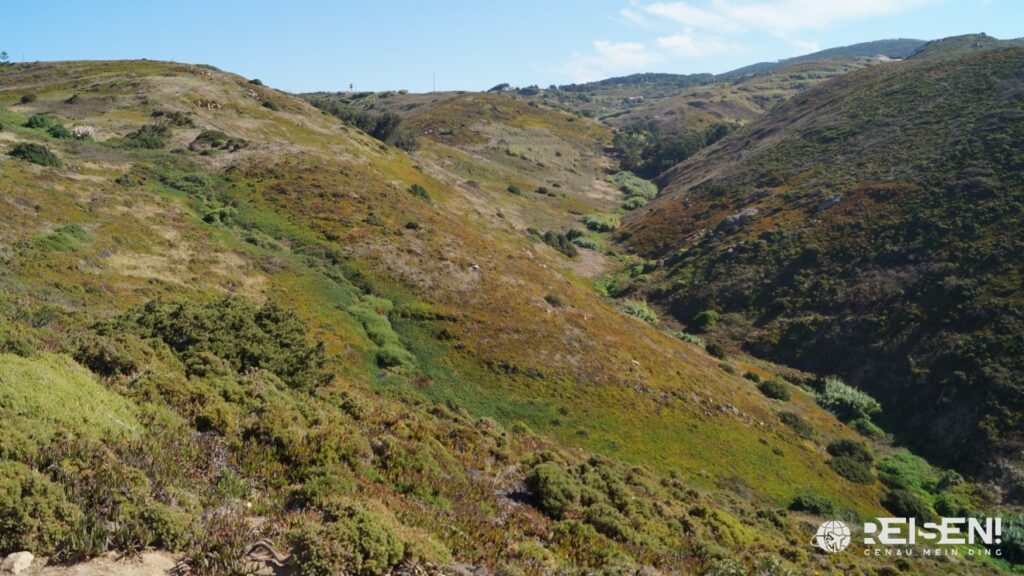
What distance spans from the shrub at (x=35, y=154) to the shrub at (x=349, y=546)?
5088 centimetres

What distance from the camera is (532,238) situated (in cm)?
7719

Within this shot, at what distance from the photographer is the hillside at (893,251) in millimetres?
41969

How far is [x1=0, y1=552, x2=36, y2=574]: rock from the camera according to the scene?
6762mm

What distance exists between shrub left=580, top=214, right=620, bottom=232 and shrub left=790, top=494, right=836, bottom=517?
7023 cm

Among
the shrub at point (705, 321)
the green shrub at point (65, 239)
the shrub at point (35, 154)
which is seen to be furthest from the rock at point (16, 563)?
the shrub at point (705, 321)

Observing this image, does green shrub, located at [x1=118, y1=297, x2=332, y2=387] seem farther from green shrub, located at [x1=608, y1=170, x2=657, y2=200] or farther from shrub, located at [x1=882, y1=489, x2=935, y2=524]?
green shrub, located at [x1=608, y1=170, x2=657, y2=200]

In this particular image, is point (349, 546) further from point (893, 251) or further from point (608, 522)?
point (893, 251)

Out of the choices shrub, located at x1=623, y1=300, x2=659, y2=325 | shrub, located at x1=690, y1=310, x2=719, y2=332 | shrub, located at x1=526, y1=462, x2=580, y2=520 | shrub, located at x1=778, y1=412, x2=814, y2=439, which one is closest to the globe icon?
shrub, located at x1=778, y1=412, x2=814, y2=439

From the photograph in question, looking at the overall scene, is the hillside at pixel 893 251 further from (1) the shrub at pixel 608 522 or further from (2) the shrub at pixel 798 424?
(1) the shrub at pixel 608 522

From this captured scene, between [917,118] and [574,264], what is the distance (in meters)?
61.8

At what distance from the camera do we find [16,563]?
678cm

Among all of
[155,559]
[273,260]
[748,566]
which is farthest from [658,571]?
[273,260]

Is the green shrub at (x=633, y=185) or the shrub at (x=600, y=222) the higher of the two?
the green shrub at (x=633, y=185)

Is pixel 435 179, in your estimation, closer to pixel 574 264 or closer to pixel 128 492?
pixel 574 264
